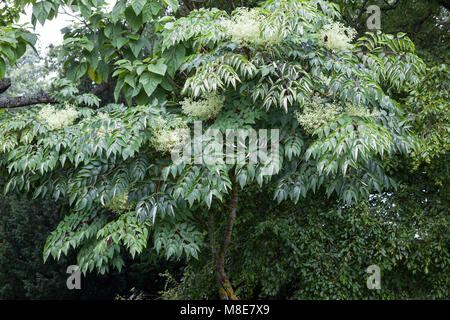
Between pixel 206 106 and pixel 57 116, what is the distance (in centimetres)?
136

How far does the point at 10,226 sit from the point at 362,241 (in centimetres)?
692

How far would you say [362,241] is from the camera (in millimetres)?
5465

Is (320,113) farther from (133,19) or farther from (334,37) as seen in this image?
(133,19)

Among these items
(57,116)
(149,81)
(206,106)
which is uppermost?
(149,81)

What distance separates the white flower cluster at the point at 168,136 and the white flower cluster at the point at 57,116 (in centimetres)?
94

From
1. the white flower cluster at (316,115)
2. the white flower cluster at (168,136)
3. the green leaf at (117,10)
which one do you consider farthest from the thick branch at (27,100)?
the white flower cluster at (316,115)

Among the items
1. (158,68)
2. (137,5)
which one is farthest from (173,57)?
(137,5)

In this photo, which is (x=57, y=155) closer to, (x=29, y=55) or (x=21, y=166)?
(x=21, y=166)

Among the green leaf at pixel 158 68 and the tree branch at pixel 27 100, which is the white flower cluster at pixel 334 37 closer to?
the green leaf at pixel 158 68

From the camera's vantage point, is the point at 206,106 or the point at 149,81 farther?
the point at 149,81

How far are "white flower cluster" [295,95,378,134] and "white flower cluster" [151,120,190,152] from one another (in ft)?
2.90

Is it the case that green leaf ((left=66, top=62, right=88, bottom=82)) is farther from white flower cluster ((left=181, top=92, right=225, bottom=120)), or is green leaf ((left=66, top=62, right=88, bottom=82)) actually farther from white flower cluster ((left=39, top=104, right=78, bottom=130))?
white flower cluster ((left=181, top=92, right=225, bottom=120))

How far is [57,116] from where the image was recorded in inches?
163

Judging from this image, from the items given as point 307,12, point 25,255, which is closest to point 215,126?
point 307,12
